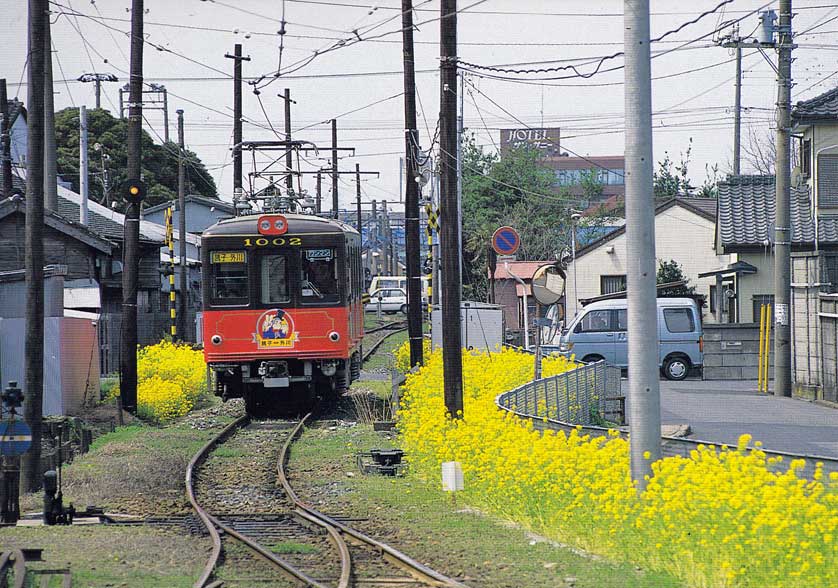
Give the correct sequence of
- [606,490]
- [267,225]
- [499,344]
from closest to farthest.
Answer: [606,490] → [267,225] → [499,344]

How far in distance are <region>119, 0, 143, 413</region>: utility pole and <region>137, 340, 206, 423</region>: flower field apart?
34.0 inches

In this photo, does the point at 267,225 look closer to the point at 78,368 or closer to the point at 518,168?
the point at 78,368

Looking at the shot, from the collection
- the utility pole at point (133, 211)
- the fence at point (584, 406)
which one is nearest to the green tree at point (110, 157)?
the utility pole at point (133, 211)

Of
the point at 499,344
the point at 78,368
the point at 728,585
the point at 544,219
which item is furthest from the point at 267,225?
the point at 544,219

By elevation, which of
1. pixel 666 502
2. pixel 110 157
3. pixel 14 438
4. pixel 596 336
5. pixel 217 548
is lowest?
pixel 217 548

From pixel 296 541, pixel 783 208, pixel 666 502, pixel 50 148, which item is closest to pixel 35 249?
pixel 296 541

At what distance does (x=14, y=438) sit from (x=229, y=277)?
765 cm

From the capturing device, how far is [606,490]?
863 cm

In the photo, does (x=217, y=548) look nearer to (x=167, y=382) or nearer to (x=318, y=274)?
(x=318, y=274)

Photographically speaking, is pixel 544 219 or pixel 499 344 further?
pixel 544 219

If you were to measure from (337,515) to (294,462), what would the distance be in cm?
359

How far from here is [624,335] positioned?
25672 millimetres

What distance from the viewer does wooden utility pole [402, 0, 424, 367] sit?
21.3 meters

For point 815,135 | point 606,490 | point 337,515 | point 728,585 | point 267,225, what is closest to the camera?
point 728,585
